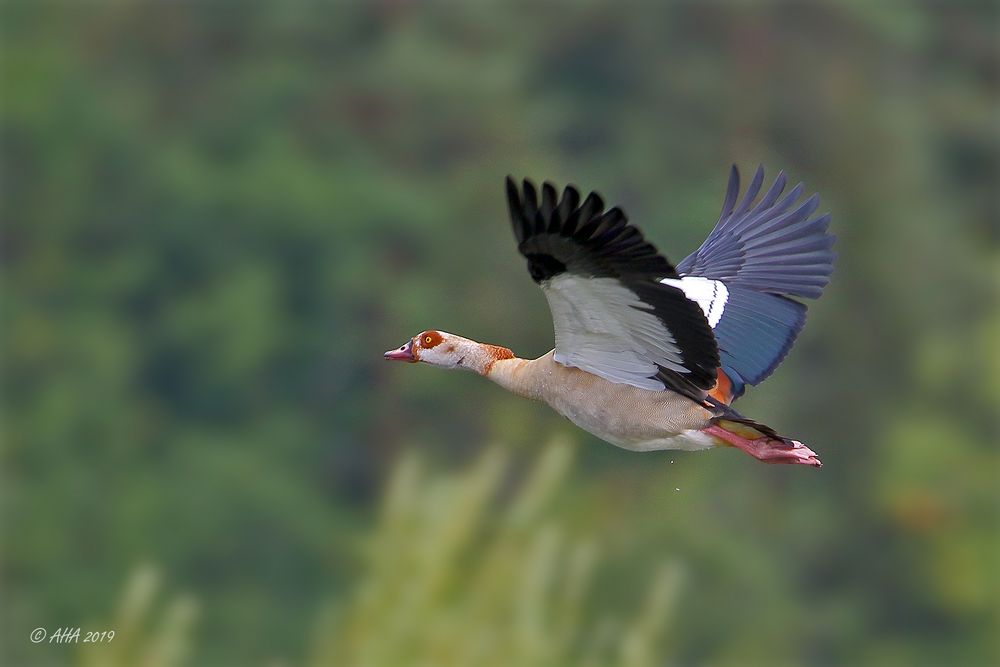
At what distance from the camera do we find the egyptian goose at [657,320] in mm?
6781

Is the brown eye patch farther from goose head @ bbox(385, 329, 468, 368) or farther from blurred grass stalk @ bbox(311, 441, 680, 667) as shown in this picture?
blurred grass stalk @ bbox(311, 441, 680, 667)

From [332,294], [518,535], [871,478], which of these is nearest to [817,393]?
[871,478]

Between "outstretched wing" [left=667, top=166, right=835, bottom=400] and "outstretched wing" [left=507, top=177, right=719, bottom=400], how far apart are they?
68cm

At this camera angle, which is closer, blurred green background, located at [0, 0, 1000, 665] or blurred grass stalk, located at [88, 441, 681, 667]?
blurred grass stalk, located at [88, 441, 681, 667]

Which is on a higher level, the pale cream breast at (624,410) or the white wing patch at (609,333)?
the white wing patch at (609,333)

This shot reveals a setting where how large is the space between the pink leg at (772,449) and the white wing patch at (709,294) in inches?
33.2

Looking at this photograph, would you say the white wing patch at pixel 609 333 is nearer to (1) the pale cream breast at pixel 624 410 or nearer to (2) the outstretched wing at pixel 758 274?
(1) the pale cream breast at pixel 624 410

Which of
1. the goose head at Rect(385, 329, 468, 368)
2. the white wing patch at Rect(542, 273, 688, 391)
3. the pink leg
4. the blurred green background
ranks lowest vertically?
the blurred green background

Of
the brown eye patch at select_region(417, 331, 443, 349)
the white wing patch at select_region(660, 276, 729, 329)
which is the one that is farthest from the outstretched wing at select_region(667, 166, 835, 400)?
the brown eye patch at select_region(417, 331, 443, 349)

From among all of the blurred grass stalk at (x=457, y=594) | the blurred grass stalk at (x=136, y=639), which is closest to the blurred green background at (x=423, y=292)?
the blurred grass stalk at (x=457, y=594)

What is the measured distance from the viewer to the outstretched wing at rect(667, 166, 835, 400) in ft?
27.1

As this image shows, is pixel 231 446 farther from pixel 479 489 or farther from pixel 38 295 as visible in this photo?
pixel 479 489

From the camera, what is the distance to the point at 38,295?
3172cm

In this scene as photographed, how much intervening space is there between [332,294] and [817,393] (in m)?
7.35
